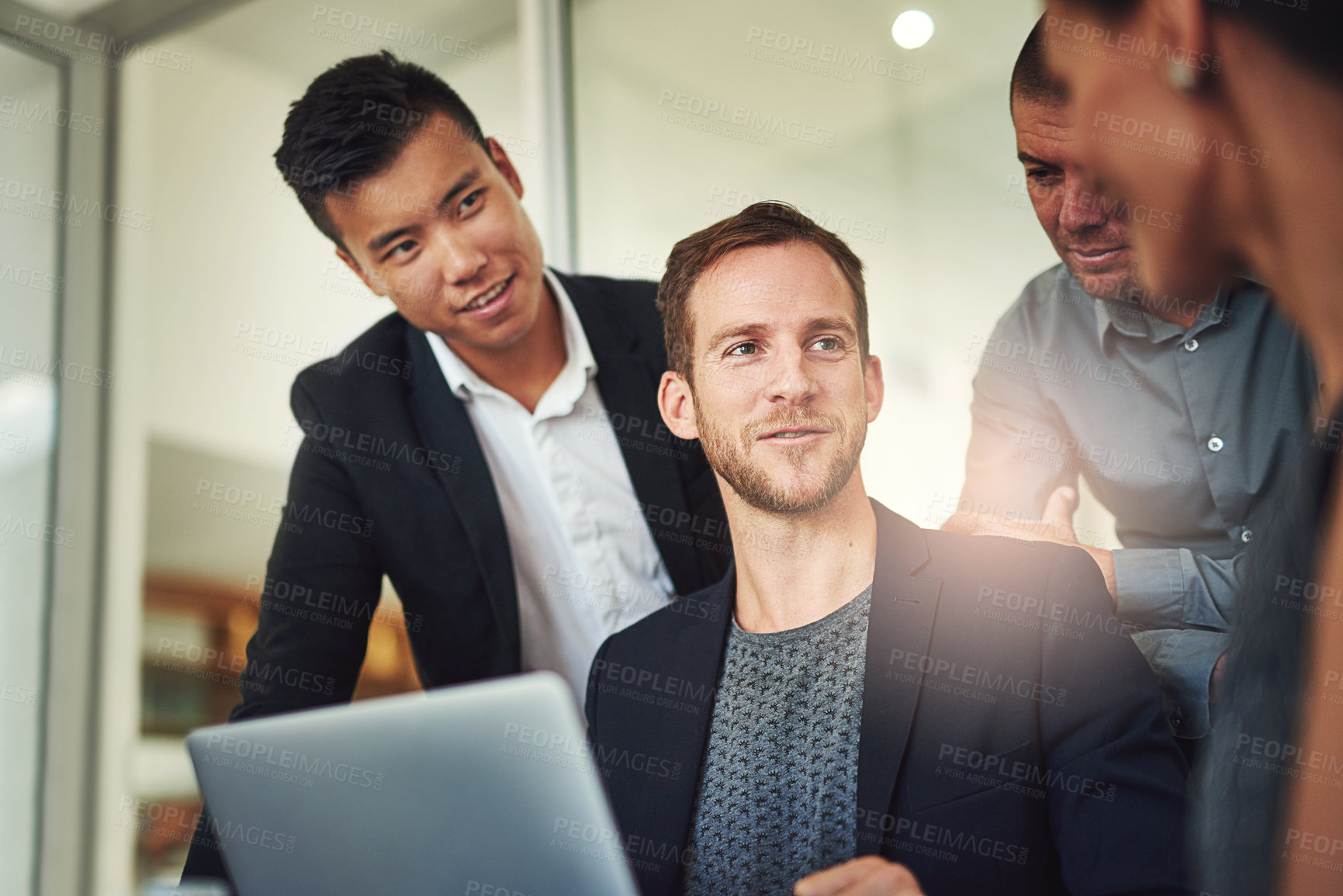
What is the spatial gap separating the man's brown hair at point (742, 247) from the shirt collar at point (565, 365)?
38cm

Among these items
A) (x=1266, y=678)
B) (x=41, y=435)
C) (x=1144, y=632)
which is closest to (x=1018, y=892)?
(x=1144, y=632)

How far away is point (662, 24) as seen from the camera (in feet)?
8.16

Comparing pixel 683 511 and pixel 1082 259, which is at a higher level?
pixel 1082 259

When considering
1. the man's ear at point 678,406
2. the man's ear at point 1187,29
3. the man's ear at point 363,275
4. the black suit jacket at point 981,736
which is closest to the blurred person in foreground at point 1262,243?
the man's ear at point 1187,29

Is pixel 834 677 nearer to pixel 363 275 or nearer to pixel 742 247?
pixel 742 247

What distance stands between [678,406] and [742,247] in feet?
1.07

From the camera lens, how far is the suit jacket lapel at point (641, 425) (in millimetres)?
2221

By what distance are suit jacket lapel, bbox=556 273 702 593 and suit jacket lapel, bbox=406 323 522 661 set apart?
31 centimetres

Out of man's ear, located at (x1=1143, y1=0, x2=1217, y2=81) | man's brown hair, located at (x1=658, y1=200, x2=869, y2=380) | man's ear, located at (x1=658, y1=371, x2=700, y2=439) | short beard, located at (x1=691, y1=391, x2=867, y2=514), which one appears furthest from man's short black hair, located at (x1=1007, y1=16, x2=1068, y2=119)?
man's ear, located at (x1=1143, y1=0, x2=1217, y2=81)

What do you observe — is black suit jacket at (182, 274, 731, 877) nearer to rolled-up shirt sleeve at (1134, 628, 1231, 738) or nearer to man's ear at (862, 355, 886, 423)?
man's ear at (862, 355, 886, 423)

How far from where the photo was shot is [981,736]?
5.27ft

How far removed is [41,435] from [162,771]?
1117 mm

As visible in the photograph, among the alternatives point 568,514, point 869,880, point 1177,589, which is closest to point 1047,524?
A: point 1177,589

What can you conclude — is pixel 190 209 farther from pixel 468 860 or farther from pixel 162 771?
pixel 468 860
